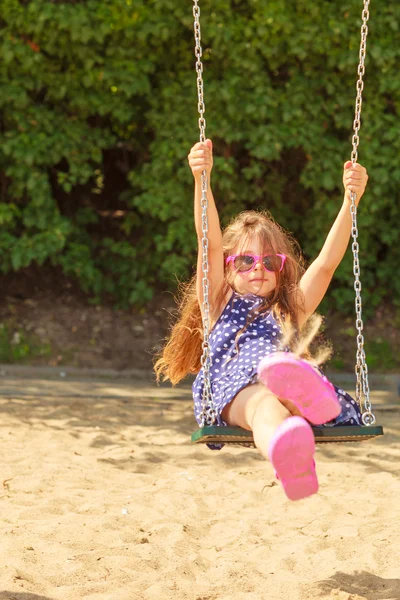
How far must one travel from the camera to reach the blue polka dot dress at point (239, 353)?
307 centimetres

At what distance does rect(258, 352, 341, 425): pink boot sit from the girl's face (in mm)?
634

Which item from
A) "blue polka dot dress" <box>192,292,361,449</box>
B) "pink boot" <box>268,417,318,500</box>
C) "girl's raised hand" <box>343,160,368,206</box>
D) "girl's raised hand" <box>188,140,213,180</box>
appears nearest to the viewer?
"pink boot" <box>268,417,318,500</box>

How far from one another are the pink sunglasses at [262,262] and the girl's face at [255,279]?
0.5 inches

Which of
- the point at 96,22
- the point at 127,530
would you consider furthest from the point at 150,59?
the point at 127,530

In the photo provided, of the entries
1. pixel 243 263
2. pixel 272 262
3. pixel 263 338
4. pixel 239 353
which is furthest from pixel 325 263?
pixel 239 353

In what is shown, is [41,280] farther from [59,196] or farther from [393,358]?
[393,358]

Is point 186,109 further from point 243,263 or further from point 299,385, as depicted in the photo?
point 299,385

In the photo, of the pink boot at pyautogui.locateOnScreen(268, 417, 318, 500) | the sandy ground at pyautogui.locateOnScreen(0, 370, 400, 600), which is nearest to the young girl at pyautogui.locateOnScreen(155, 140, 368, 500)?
the pink boot at pyautogui.locateOnScreen(268, 417, 318, 500)

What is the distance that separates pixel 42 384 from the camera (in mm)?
6926

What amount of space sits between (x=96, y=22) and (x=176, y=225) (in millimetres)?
1742

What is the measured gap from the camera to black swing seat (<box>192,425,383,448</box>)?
9.36 ft

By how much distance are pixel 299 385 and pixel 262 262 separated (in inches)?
30.7

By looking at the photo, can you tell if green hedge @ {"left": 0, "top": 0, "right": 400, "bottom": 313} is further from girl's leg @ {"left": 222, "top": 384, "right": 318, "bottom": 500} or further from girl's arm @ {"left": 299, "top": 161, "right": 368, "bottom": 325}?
girl's leg @ {"left": 222, "top": 384, "right": 318, "bottom": 500}

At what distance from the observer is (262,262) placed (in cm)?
344
